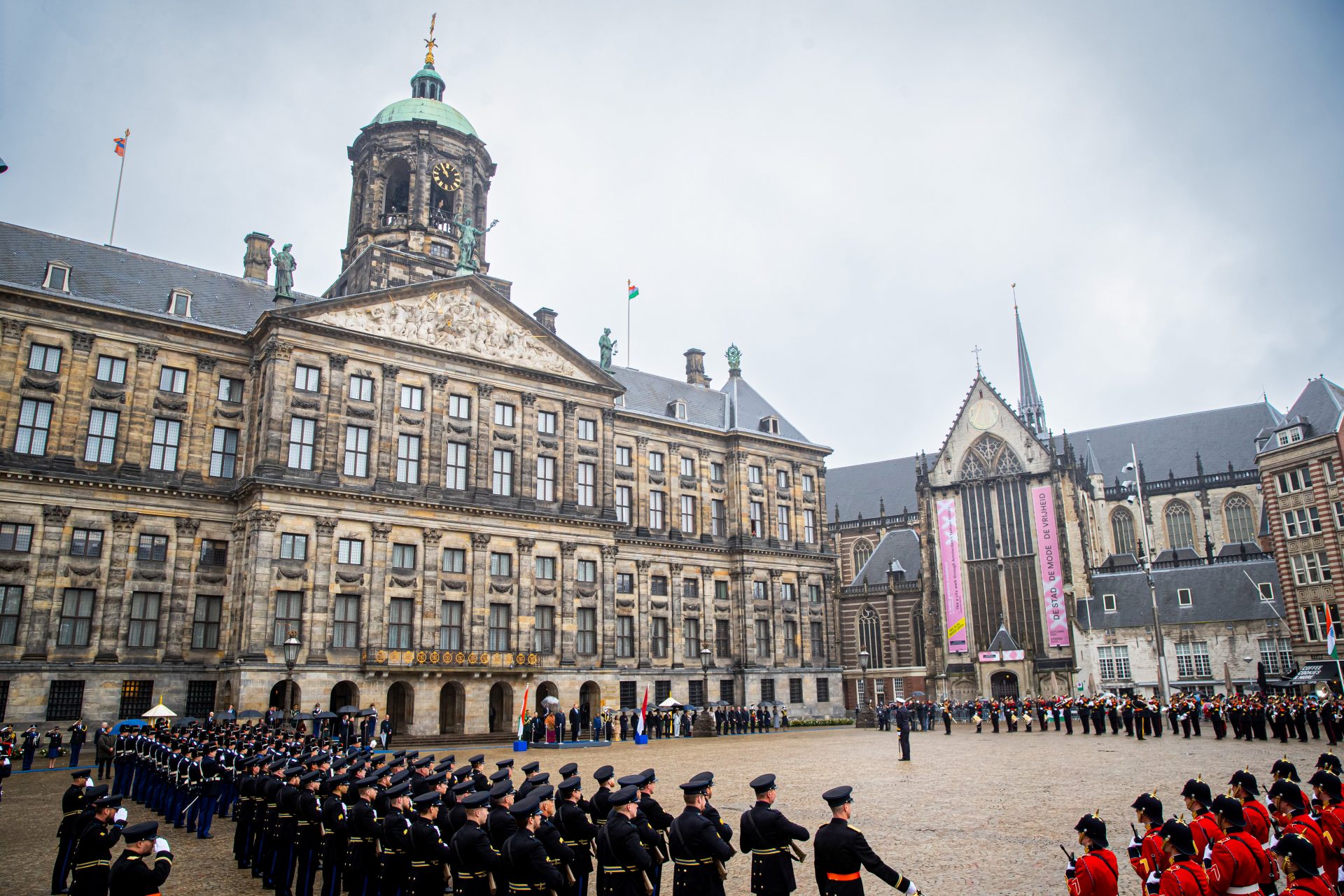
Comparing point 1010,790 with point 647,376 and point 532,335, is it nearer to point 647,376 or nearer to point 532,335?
point 532,335

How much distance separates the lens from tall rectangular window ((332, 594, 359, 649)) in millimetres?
39156

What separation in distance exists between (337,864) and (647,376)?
50.4 m

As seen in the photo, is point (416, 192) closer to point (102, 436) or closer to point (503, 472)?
point (503, 472)

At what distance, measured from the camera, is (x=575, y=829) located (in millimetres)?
10250

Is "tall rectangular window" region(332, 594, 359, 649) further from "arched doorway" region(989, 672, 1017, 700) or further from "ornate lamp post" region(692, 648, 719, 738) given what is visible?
"arched doorway" region(989, 672, 1017, 700)

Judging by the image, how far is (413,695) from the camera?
39.9 meters

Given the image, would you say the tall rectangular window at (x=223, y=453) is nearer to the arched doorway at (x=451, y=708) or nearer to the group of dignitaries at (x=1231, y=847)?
the arched doorway at (x=451, y=708)

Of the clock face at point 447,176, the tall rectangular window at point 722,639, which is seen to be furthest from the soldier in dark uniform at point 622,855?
the tall rectangular window at point 722,639

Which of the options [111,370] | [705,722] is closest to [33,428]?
[111,370]

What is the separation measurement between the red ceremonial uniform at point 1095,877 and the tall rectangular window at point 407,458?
38.3 m

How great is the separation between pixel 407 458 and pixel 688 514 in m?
20.2

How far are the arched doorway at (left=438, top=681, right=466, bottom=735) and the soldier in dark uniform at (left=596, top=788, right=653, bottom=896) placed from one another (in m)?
33.6

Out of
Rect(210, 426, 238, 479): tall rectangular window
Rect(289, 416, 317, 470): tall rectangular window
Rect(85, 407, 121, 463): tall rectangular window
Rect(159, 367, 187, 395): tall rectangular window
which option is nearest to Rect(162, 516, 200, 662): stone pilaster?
Rect(210, 426, 238, 479): tall rectangular window

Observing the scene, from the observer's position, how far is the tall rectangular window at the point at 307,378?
40438 millimetres
